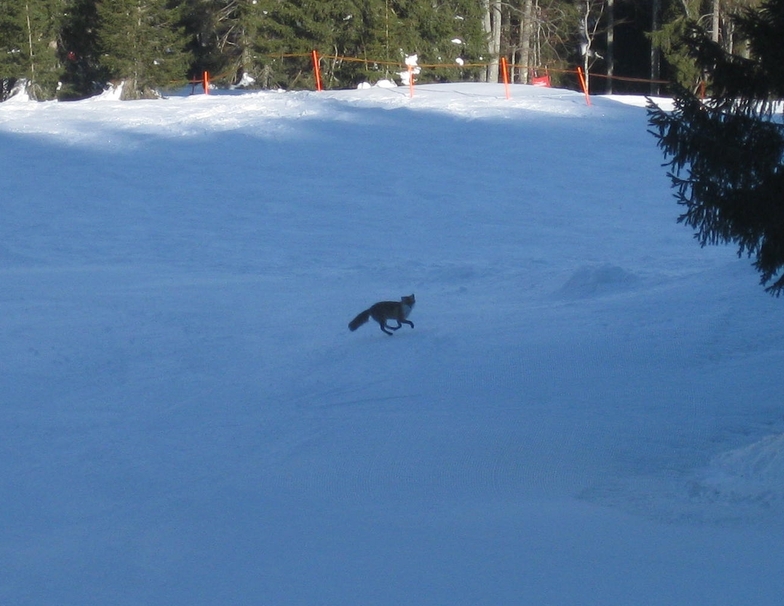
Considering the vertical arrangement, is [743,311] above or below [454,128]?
below

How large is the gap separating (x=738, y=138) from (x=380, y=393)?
520cm

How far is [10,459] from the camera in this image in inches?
337

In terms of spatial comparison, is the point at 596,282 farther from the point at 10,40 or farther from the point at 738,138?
the point at 10,40

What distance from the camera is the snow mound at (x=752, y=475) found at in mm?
6902

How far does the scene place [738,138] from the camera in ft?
21.7

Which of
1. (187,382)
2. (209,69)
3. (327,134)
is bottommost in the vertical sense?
(187,382)

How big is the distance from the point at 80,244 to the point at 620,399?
46.4 feet

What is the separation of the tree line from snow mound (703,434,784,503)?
32296 millimetres

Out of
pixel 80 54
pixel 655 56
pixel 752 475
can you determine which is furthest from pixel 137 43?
pixel 752 475

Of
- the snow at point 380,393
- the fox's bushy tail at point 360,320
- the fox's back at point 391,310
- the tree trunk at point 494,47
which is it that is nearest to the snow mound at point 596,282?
the snow at point 380,393

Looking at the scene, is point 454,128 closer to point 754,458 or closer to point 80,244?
point 80,244

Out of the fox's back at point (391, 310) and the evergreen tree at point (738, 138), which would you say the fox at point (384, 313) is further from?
the evergreen tree at point (738, 138)

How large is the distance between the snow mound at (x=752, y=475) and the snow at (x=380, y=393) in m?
0.02

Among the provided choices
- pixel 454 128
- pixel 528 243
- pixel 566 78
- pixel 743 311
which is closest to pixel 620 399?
pixel 743 311
